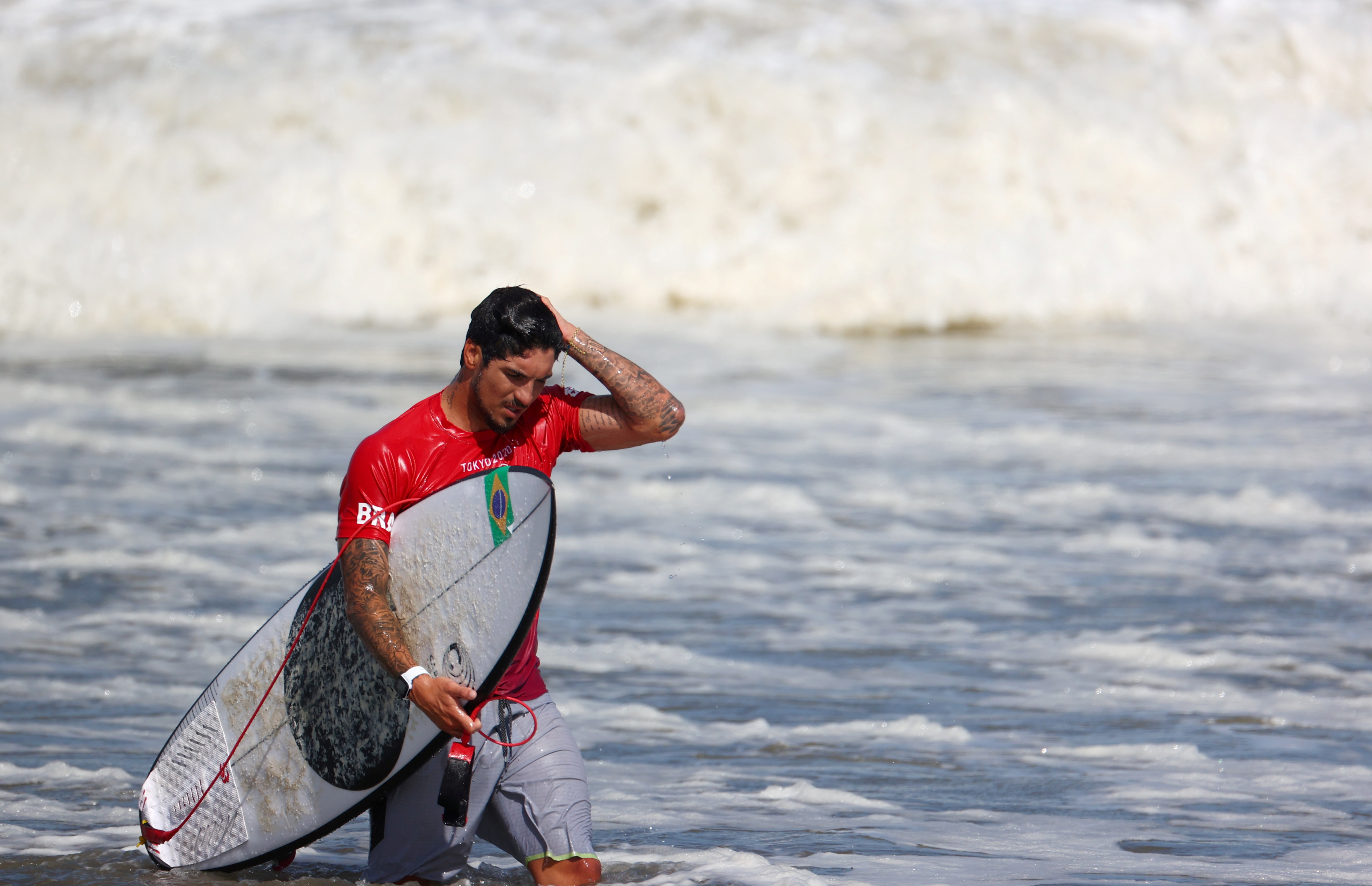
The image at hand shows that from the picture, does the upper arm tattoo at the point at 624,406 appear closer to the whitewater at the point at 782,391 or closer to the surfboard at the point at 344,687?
the surfboard at the point at 344,687

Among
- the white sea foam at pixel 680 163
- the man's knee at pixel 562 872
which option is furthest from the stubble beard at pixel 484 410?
the white sea foam at pixel 680 163

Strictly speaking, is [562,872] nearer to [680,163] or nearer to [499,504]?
[499,504]

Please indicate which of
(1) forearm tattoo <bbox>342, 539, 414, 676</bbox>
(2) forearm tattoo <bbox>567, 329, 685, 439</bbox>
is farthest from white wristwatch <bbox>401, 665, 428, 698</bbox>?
(2) forearm tattoo <bbox>567, 329, 685, 439</bbox>

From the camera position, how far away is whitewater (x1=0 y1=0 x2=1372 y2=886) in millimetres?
4676

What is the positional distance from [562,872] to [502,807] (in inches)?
7.7

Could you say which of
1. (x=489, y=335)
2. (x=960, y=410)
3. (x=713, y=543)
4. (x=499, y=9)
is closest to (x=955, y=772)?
(x=489, y=335)

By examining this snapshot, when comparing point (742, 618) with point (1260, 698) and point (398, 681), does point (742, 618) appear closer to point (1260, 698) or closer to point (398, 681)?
point (1260, 698)

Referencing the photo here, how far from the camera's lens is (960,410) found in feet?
35.9

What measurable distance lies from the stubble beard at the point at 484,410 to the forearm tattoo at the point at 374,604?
355mm

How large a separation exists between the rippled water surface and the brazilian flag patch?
92 centimetres

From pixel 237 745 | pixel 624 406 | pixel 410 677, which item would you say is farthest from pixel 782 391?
pixel 410 677

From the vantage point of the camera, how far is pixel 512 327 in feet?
10.7

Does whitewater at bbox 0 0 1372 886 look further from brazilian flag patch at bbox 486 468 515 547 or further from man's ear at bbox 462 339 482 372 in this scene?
man's ear at bbox 462 339 482 372

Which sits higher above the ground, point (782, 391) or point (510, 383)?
point (782, 391)
